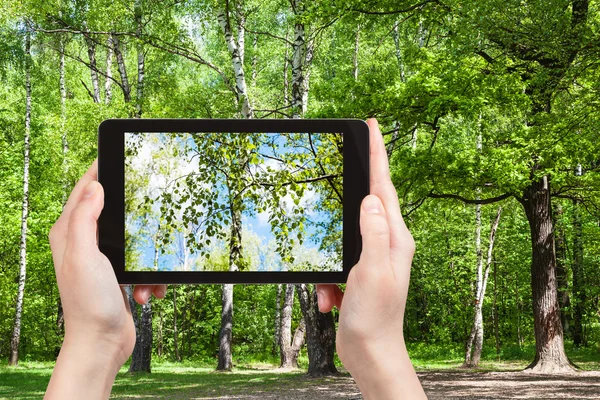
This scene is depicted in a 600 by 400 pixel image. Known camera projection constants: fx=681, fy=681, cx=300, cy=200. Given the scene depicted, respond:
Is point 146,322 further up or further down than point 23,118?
further down

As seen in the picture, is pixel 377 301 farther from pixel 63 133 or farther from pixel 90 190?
pixel 63 133

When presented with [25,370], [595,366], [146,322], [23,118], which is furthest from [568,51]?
[23,118]

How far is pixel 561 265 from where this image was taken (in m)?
24.7

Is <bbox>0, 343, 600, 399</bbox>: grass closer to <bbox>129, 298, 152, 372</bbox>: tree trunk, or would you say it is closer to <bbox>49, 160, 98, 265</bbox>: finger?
<bbox>129, 298, 152, 372</bbox>: tree trunk

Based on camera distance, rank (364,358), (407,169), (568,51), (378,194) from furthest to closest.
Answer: (407,169) < (568,51) < (378,194) < (364,358)

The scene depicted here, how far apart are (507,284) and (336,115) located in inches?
670

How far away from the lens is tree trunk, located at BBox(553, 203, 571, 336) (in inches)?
960

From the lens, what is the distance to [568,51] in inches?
359

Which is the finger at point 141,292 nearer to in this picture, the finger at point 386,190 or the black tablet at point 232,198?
the black tablet at point 232,198

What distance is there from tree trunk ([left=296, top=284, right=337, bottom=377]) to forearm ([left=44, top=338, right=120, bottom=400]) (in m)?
14.6

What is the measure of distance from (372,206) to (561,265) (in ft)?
82.2

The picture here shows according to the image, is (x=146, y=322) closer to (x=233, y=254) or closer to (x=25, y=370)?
(x=25, y=370)

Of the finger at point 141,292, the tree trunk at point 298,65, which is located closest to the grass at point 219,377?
the tree trunk at point 298,65

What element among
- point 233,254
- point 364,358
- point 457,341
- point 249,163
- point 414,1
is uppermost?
point 414,1
